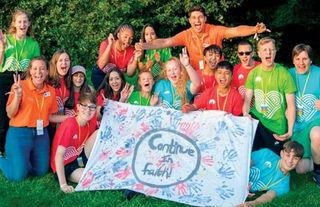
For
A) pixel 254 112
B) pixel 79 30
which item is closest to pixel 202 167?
pixel 254 112

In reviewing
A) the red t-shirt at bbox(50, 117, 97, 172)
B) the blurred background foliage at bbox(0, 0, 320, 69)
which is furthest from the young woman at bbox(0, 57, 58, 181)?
the blurred background foliage at bbox(0, 0, 320, 69)

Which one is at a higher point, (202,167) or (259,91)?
(259,91)

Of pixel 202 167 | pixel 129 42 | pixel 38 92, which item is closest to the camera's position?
pixel 202 167

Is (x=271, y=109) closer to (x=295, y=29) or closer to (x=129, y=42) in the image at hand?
(x=129, y=42)

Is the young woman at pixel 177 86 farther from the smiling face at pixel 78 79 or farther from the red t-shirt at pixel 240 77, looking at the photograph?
the smiling face at pixel 78 79

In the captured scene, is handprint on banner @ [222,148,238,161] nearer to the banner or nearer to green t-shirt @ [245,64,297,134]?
the banner

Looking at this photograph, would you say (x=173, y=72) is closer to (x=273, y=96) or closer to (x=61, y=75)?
(x=273, y=96)

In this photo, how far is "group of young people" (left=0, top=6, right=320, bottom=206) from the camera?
6219 millimetres

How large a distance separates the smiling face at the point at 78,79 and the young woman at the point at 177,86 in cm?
86

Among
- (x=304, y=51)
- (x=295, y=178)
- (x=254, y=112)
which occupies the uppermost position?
(x=304, y=51)

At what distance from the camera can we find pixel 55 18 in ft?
46.0

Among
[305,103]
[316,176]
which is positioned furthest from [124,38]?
[316,176]

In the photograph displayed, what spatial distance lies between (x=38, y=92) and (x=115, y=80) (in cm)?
90

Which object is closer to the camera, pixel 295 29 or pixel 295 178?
pixel 295 178
